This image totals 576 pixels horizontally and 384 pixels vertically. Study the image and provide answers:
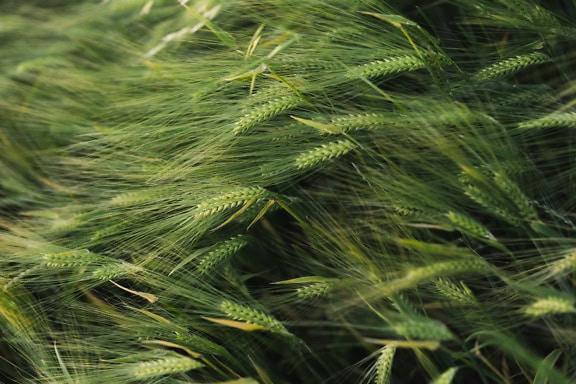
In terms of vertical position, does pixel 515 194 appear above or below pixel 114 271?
above

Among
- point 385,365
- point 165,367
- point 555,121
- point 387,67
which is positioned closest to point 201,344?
point 165,367

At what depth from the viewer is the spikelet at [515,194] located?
101 centimetres

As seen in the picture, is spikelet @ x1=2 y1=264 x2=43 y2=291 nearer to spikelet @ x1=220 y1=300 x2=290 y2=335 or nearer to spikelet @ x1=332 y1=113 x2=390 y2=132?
spikelet @ x1=220 y1=300 x2=290 y2=335

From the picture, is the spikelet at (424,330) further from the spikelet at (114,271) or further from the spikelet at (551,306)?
the spikelet at (114,271)

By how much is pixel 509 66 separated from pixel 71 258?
0.88 metres

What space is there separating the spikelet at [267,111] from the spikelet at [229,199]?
0.11 meters

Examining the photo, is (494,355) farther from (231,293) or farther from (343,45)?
(343,45)

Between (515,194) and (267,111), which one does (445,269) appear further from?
(267,111)

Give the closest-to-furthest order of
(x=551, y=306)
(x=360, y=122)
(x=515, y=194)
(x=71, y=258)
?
(x=551, y=306), (x=515, y=194), (x=360, y=122), (x=71, y=258)

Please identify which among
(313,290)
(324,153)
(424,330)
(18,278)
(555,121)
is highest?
(555,121)

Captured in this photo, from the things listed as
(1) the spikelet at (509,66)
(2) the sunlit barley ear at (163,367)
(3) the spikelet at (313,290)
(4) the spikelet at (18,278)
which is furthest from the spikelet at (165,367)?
(1) the spikelet at (509,66)

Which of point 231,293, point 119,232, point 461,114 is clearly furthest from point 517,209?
point 119,232

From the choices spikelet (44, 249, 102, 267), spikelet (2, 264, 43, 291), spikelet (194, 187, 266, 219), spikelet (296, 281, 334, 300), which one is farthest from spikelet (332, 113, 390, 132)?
spikelet (2, 264, 43, 291)

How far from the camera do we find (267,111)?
1.18 m
